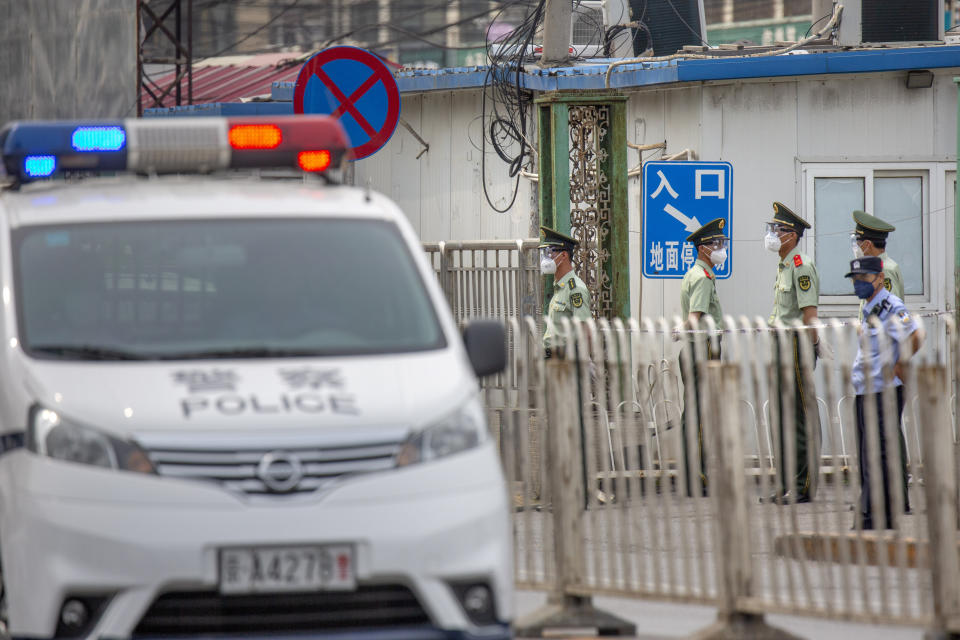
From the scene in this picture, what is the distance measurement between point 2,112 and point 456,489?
15.7m

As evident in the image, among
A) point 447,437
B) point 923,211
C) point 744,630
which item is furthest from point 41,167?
point 923,211

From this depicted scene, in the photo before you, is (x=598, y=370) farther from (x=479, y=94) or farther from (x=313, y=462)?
(x=479, y=94)

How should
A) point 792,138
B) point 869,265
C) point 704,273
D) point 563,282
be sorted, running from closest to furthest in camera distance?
point 869,265, point 563,282, point 704,273, point 792,138

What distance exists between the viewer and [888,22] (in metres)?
14.5

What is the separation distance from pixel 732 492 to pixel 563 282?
5.32m

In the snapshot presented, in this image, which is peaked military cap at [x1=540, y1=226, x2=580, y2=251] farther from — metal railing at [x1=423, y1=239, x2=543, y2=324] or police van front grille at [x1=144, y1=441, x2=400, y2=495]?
police van front grille at [x1=144, y1=441, x2=400, y2=495]

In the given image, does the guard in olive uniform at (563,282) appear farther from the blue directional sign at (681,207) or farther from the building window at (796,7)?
the building window at (796,7)

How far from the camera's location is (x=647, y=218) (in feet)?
40.7

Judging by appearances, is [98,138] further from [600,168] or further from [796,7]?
[796,7]

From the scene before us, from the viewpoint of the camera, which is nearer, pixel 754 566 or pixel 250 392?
pixel 250 392

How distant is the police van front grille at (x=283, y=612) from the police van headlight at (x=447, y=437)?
443 millimetres

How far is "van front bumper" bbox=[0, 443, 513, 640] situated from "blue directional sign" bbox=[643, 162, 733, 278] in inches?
283

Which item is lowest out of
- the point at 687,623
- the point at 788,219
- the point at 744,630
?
the point at 687,623

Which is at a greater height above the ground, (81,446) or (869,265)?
(869,265)
